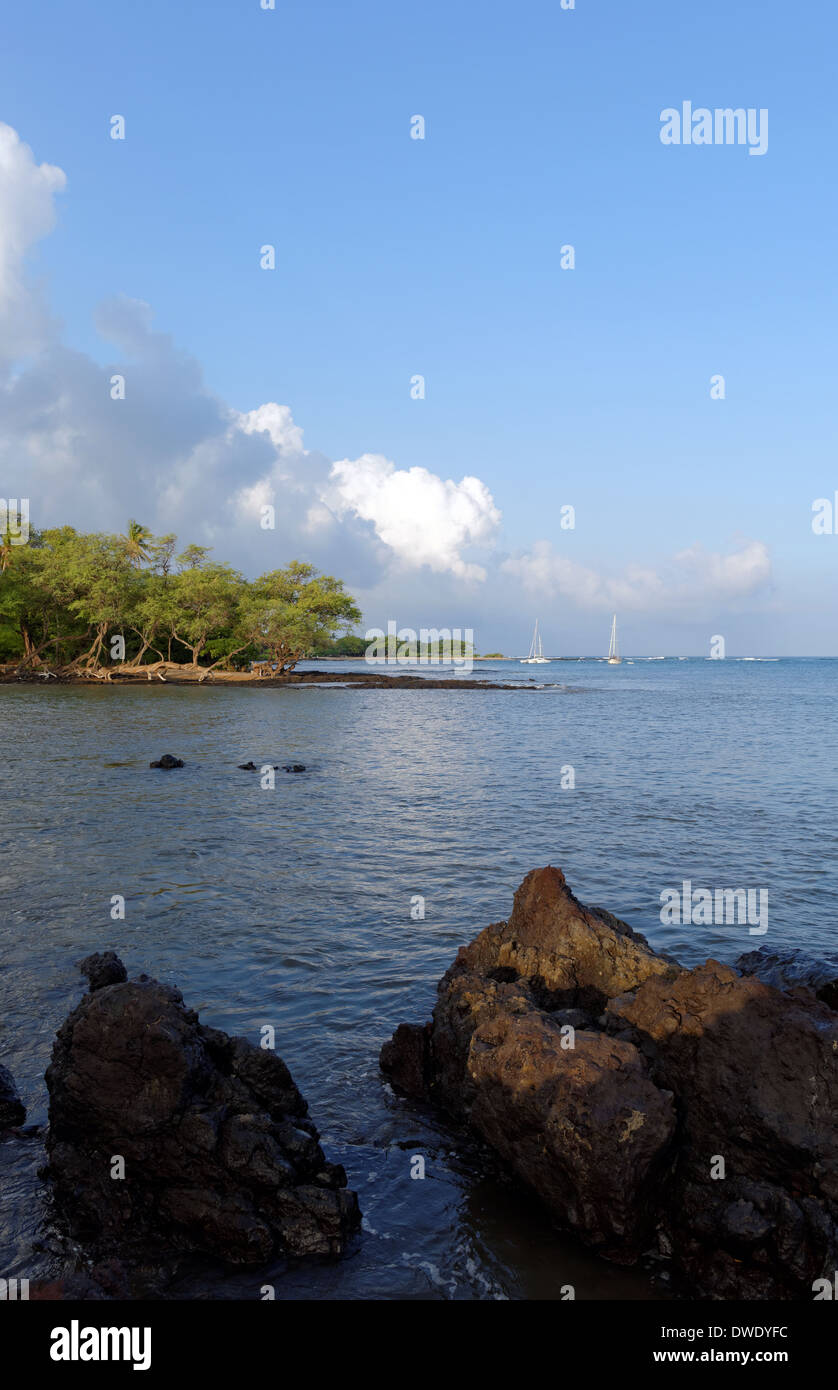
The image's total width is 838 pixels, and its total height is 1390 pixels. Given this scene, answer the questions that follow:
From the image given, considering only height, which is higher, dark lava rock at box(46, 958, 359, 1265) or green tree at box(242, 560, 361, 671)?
green tree at box(242, 560, 361, 671)

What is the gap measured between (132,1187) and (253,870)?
38.5 ft

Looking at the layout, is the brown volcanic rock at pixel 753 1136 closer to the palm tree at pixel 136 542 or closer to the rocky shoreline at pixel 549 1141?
the rocky shoreline at pixel 549 1141

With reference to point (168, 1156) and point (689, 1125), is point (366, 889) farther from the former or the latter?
point (689, 1125)

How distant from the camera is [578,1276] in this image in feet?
20.4

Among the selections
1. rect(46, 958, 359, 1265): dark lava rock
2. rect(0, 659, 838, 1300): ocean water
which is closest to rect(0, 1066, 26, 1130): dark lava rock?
rect(0, 659, 838, 1300): ocean water

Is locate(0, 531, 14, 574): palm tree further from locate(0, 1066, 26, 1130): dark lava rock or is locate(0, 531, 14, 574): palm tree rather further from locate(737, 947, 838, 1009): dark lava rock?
locate(737, 947, 838, 1009): dark lava rock

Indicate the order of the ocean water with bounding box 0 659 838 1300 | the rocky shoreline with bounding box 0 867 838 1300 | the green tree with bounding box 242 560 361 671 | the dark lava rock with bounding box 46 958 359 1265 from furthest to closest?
1. the green tree with bounding box 242 560 361 671
2. the ocean water with bounding box 0 659 838 1300
3. the dark lava rock with bounding box 46 958 359 1265
4. the rocky shoreline with bounding box 0 867 838 1300

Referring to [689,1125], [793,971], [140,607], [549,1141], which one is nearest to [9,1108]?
[549,1141]

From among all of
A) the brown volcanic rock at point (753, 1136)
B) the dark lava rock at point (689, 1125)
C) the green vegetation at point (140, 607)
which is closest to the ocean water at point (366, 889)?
the dark lava rock at point (689, 1125)

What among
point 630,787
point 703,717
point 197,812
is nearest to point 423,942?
point 197,812

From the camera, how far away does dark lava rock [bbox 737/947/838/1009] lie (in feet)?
30.5

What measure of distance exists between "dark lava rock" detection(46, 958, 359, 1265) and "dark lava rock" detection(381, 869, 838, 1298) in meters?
1.72

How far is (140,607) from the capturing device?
88.3 metres
